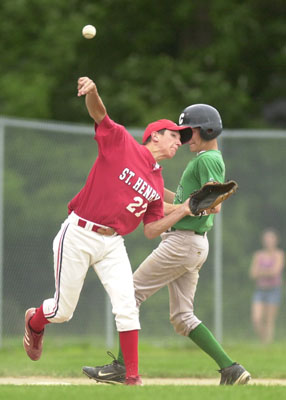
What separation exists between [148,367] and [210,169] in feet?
9.72

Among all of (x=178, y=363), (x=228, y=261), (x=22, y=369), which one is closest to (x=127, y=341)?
(x=22, y=369)

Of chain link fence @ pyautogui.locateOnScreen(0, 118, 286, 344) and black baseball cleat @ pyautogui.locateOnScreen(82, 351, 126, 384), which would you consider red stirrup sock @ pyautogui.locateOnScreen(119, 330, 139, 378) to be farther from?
chain link fence @ pyautogui.locateOnScreen(0, 118, 286, 344)

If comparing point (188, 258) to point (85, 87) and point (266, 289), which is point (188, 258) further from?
point (266, 289)

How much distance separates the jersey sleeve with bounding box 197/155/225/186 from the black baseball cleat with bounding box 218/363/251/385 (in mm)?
1353

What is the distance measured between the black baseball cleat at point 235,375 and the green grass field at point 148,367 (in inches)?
25.5

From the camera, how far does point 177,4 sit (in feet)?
63.7

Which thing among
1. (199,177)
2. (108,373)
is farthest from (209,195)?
(108,373)

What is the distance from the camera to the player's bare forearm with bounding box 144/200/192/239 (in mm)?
6445

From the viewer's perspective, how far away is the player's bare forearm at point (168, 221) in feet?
21.1

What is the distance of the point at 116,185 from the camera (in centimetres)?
620

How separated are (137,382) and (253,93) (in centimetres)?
1385

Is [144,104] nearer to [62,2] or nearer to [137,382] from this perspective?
[62,2]

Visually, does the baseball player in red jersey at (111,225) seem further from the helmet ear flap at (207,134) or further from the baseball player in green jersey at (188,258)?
the helmet ear flap at (207,134)

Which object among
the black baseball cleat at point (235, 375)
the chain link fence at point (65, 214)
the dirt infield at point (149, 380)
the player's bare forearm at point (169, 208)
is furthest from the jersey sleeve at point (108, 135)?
the chain link fence at point (65, 214)
